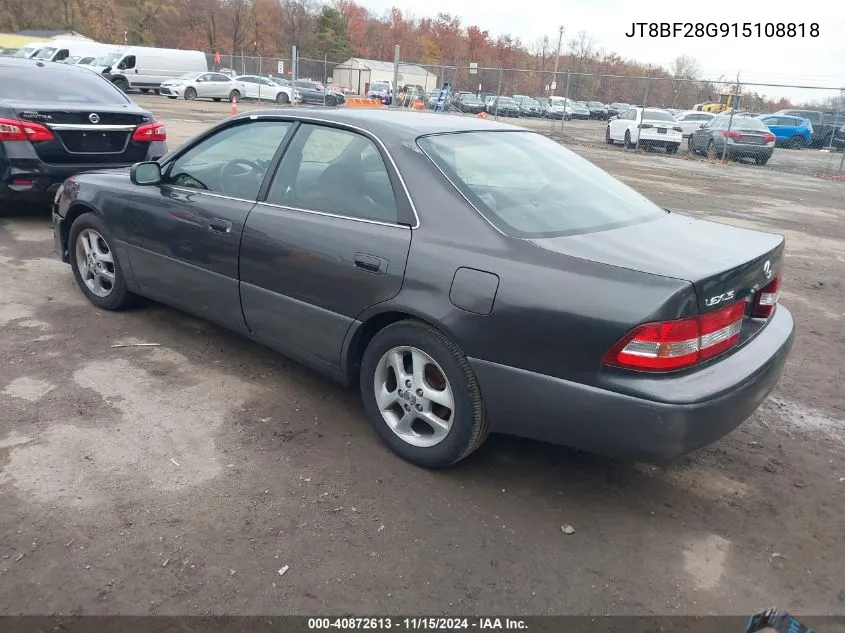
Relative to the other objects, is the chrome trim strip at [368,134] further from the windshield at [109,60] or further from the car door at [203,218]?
the windshield at [109,60]

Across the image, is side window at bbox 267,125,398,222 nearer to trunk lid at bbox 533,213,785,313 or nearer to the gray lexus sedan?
the gray lexus sedan

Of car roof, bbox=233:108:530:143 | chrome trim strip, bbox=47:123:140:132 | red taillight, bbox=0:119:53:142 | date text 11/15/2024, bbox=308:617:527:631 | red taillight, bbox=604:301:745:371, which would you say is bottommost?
date text 11/15/2024, bbox=308:617:527:631

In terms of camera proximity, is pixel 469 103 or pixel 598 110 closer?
pixel 469 103

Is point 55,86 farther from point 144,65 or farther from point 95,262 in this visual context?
point 144,65

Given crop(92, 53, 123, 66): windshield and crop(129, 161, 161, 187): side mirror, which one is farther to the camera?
crop(92, 53, 123, 66): windshield

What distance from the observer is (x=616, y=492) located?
3143 mm

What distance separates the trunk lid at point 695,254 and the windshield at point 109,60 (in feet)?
124

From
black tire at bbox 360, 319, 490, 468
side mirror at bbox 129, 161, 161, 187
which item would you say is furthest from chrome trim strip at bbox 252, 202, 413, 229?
side mirror at bbox 129, 161, 161, 187

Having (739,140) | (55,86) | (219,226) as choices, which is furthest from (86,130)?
(739,140)

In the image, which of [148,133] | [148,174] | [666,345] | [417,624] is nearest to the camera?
[417,624]

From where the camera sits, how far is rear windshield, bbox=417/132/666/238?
309 cm

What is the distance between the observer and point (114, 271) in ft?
15.6

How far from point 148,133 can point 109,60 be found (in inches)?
1285

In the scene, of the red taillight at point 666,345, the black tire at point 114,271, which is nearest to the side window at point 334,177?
the red taillight at point 666,345
